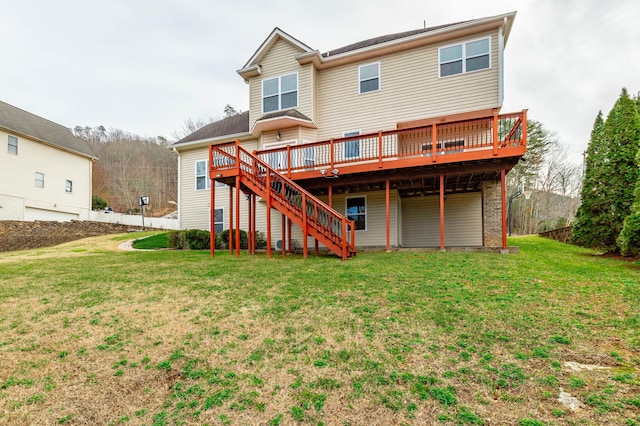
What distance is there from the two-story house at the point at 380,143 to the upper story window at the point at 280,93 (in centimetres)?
5

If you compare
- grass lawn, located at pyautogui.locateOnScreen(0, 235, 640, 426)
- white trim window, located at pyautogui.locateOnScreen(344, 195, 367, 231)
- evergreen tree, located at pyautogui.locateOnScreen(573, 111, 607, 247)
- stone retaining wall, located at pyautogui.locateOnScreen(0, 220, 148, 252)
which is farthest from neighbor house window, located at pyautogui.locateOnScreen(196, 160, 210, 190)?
evergreen tree, located at pyautogui.locateOnScreen(573, 111, 607, 247)

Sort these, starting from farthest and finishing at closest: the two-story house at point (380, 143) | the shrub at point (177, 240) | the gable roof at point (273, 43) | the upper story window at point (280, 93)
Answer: the shrub at point (177, 240)
the upper story window at point (280, 93)
the gable roof at point (273, 43)
the two-story house at point (380, 143)

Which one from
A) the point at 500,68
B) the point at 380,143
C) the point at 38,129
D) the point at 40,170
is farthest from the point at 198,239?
the point at 38,129

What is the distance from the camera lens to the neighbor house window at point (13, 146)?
19.0m

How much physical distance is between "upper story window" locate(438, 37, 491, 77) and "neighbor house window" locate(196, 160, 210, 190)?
11609 mm

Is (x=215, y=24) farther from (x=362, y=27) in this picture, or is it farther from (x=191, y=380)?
(x=191, y=380)

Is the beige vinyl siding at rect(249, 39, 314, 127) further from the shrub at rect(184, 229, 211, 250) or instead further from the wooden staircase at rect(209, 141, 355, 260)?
the shrub at rect(184, 229, 211, 250)

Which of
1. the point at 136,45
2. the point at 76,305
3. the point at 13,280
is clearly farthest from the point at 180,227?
the point at 136,45

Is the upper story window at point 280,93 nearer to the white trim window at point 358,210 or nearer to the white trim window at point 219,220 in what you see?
the white trim window at point 358,210

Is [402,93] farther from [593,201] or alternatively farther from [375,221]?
[593,201]

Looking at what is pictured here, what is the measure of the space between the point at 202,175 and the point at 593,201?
16397 millimetres

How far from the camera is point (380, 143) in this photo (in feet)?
31.0

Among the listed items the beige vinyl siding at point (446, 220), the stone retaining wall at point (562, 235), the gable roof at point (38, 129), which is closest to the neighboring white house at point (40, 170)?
the gable roof at point (38, 129)

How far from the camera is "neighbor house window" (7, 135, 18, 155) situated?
19025 mm
